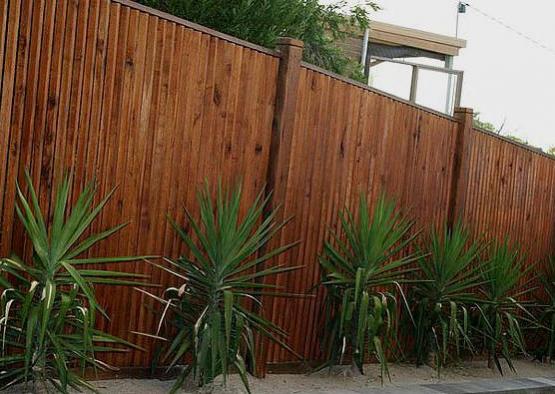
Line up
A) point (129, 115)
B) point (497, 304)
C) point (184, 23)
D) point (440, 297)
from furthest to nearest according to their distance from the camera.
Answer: point (497, 304)
point (440, 297)
point (184, 23)
point (129, 115)

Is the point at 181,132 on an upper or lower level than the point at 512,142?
lower

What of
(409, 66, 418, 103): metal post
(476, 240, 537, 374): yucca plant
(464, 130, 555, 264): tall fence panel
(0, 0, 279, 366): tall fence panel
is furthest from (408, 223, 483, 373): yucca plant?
(409, 66, 418, 103): metal post

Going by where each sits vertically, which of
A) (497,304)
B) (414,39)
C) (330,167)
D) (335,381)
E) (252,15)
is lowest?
(335,381)

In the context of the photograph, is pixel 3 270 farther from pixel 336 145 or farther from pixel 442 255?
pixel 442 255

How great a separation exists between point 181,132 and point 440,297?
123 inches

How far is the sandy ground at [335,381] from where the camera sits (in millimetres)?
5672

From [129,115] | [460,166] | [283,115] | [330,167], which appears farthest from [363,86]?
[129,115]

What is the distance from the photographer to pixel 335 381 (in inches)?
278

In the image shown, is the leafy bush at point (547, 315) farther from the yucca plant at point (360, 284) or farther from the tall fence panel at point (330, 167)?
the yucca plant at point (360, 284)

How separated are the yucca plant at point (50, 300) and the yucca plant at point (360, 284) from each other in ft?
7.43

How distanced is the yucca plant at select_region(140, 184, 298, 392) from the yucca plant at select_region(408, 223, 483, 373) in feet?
7.94

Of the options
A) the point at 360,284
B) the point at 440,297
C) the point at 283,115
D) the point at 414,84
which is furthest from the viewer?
the point at 414,84

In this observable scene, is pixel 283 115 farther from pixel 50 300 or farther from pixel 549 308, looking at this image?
pixel 549 308

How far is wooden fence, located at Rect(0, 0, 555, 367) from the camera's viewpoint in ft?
16.4
